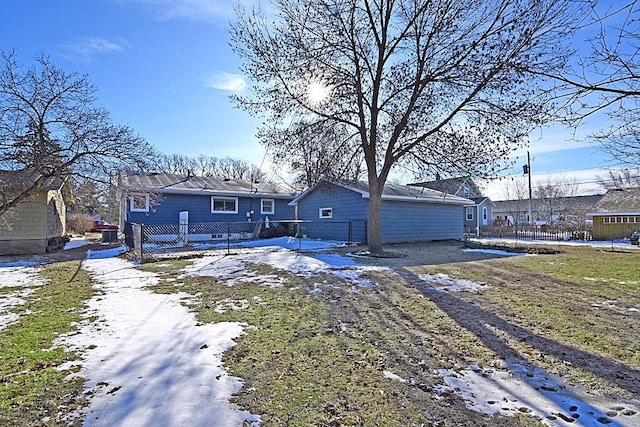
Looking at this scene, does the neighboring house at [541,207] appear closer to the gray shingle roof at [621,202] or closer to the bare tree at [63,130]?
the gray shingle roof at [621,202]

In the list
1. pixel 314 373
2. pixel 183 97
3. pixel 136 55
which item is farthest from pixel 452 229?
pixel 314 373

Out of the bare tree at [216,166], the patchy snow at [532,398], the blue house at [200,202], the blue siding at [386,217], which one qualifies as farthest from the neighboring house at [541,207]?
the patchy snow at [532,398]

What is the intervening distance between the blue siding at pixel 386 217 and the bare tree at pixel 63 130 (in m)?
9.32

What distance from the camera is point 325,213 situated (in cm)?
1828

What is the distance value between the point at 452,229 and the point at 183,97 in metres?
15.4

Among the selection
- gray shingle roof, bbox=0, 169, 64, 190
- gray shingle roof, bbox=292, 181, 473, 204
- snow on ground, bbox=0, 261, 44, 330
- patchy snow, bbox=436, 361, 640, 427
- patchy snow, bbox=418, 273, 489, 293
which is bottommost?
patchy snow, bbox=436, 361, 640, 427

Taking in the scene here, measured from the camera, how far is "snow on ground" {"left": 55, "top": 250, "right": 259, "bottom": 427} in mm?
2385

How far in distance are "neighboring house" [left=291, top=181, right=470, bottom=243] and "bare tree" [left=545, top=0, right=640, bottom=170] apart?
11.1 metres

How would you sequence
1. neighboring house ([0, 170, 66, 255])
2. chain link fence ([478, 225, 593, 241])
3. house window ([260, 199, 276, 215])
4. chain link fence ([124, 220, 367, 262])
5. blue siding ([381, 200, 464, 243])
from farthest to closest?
1. chain link fence ([478, 225, 593, 241])
2. house window ([260, 199, 276, 215])
3. blue siding ([381, 200, 464, 243])
4. chain link fence ([124, 220, 367, 262])
5. neighboring house ([0, 170, 66, 255])

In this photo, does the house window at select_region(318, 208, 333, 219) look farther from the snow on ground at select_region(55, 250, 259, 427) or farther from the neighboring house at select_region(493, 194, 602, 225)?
the neighboring house at select_region(493, 194, 602, 225)

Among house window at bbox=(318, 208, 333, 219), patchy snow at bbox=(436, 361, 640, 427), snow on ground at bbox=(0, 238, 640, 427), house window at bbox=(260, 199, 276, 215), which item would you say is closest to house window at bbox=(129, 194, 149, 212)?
house window at bbox=(260, 199, 276, 215)

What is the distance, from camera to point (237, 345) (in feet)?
12.3

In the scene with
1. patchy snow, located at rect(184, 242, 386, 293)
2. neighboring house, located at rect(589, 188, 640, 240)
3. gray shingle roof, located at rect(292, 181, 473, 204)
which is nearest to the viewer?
patchy snow, located at rect(184, 242, 386, 293)

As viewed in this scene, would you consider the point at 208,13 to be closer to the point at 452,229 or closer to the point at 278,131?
the point at 278,131
